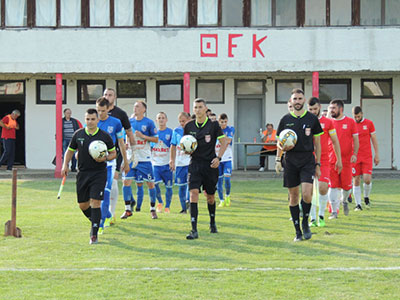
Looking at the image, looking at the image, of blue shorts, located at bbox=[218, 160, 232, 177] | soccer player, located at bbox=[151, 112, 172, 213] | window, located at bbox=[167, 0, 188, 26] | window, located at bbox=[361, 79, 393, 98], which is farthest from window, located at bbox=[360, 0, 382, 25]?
soccer player, located at bbox=[151, 112, 172, 213]

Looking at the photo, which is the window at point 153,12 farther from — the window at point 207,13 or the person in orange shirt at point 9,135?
the person in orange shirt at point 9,135

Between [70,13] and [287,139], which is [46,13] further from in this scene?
[287,139]

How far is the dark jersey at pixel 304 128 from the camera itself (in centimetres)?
944

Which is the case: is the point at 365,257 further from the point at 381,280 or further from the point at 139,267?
the point at 139,267

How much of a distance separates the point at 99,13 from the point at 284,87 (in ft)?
24.1

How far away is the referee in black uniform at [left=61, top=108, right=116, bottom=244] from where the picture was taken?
9.32 meters

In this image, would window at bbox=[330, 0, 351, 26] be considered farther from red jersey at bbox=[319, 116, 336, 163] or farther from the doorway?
red jersey at bbox=[319, 116, 336, 163]

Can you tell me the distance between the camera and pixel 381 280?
6719mm

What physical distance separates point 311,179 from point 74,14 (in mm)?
16630

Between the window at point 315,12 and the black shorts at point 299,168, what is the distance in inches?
605

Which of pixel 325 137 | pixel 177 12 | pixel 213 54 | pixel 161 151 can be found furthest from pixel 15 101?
pixel 325 137

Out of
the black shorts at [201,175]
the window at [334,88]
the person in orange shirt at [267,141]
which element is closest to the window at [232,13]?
the person in orange shirt at [267,141]

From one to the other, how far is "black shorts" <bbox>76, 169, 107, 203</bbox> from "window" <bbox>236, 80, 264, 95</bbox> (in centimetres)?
1644

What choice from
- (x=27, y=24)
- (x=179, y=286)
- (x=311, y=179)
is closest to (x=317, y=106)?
(x=311, y=179)
